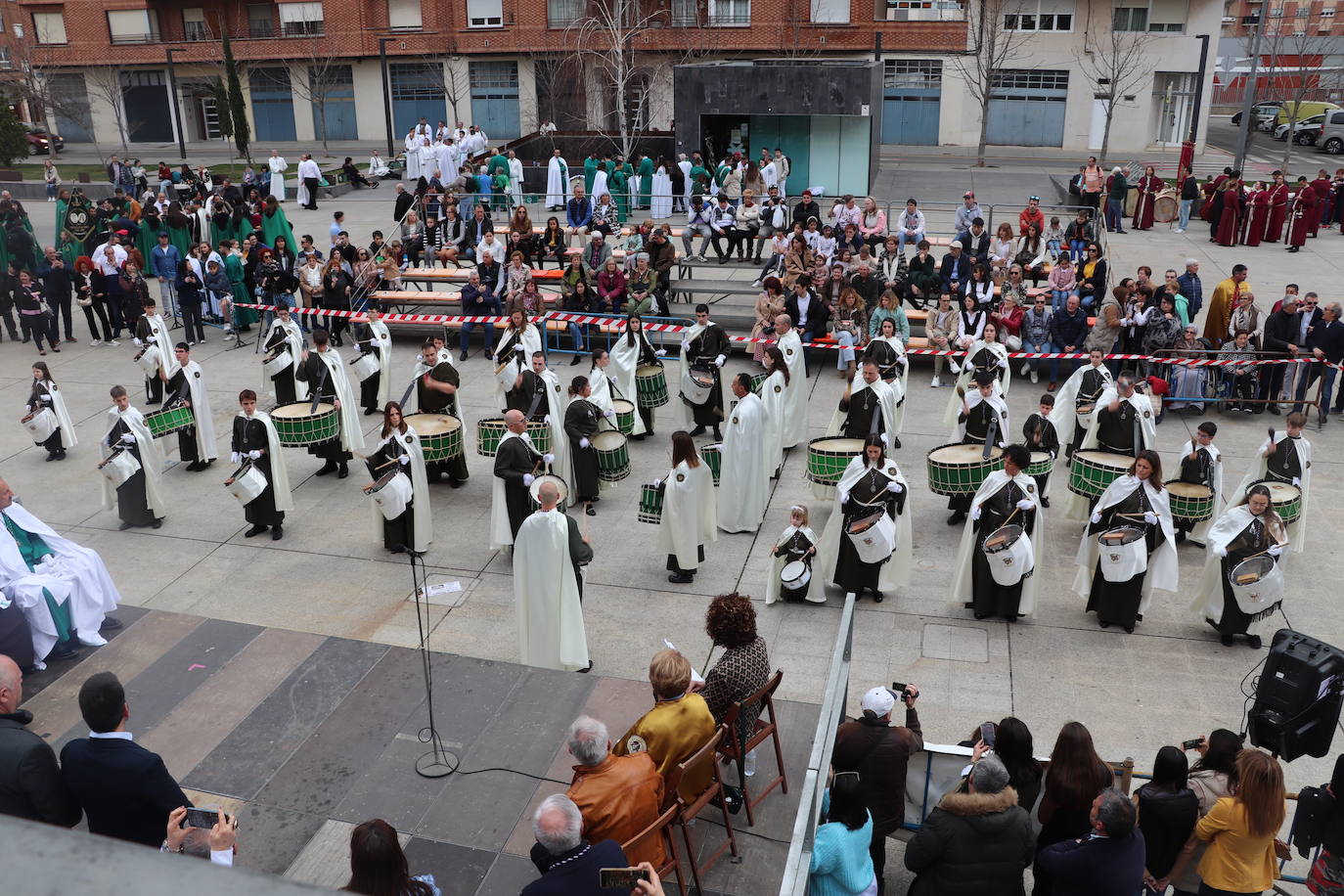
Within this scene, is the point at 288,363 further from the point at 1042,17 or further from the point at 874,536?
the point at 1042,17

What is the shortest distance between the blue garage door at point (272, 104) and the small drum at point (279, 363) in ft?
131

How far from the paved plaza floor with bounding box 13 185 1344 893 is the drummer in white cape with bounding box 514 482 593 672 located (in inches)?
12.1

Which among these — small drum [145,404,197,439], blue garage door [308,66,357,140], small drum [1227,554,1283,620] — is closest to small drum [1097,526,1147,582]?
small drum [1227,554,1283,620]

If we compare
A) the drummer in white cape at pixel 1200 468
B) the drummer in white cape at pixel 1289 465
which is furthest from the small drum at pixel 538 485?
the drummer in white cape at pixel 1289 465

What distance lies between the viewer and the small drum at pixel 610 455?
42.0 feet

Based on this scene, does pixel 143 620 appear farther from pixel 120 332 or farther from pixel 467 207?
pixel 467 207

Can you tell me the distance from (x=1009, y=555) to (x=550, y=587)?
4.09 meters

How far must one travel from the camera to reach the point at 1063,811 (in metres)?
6.27

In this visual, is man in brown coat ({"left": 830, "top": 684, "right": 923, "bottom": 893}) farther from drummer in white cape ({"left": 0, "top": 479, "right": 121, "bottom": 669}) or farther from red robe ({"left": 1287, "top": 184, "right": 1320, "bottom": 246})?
red robe ({"left": 1287, "top": 184, "right": 1320, "bottom": 246})

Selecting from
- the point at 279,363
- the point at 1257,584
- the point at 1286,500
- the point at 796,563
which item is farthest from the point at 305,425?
the point at 1286,500

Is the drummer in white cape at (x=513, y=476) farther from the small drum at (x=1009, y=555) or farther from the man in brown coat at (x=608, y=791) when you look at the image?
the man in brown coat at (x=608, y=791)

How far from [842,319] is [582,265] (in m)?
4.76

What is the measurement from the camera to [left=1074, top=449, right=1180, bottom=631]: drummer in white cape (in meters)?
9.95

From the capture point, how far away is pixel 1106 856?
223 inches
